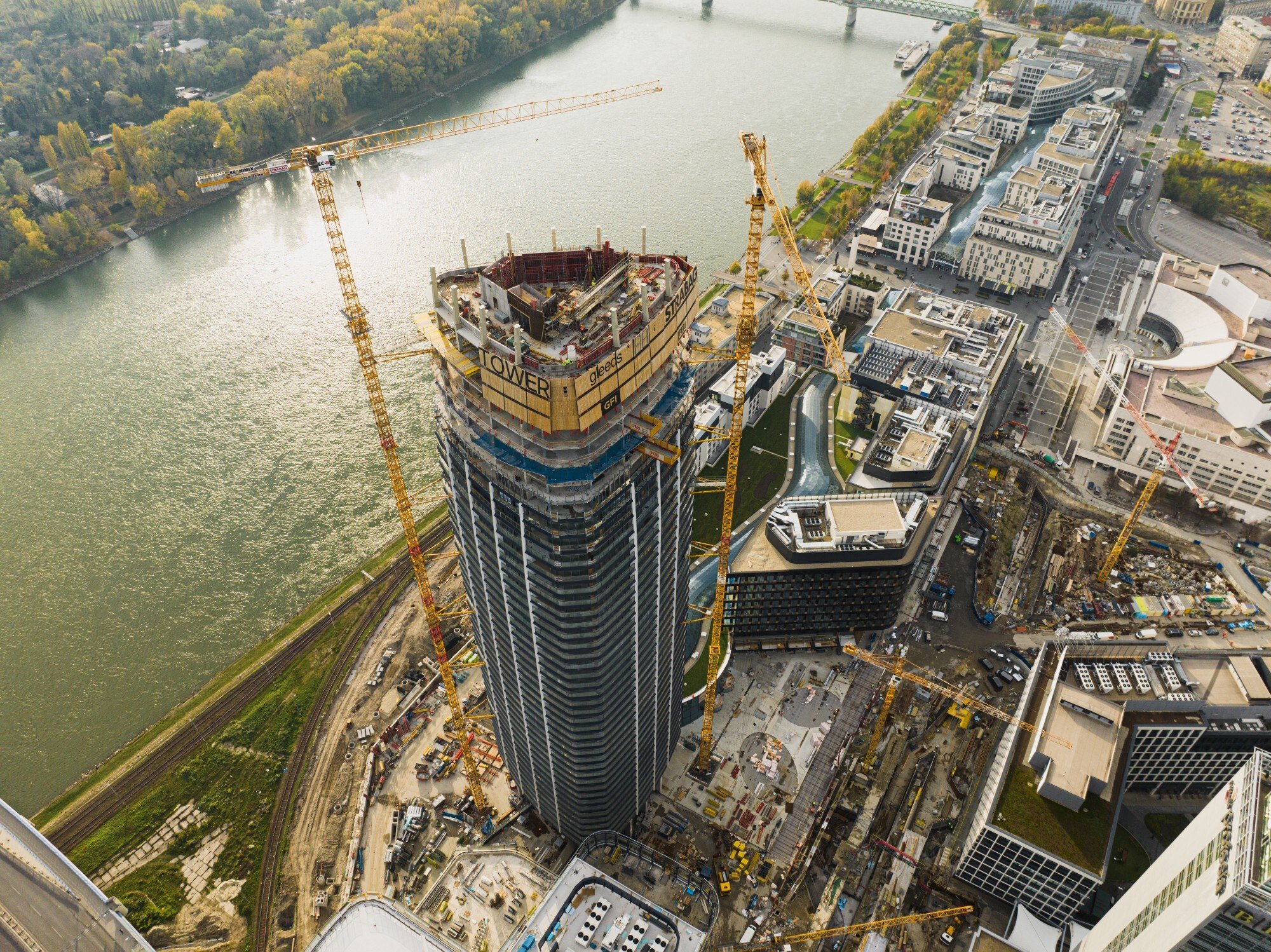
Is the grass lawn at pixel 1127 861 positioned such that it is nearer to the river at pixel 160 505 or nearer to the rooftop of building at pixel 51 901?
the rooftop of building at pixel 51 901

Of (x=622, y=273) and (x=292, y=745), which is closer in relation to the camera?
(x=622, y=273)

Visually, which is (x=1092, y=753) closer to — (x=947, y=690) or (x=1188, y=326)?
(x=947, y=690)

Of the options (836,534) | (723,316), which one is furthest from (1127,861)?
(723,316)

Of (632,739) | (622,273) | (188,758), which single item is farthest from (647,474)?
(188,758)

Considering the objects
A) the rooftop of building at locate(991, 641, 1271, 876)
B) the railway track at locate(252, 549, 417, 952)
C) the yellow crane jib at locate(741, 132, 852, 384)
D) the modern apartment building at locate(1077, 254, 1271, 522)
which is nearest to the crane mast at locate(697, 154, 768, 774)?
the yellow crane jib at locate(741, 132, 852, 384)

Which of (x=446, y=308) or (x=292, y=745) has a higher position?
(x=446, y=308)

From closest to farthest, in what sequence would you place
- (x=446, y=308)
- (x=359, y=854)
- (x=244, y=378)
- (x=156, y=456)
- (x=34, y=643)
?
Answer: 1. (x=446, y=308)
2. (x=359, y=854)
3. (x=34, y=643)
4. (x=156, y=456)
5. (x=244, y=378)

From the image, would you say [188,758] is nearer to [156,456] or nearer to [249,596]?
[249,596]

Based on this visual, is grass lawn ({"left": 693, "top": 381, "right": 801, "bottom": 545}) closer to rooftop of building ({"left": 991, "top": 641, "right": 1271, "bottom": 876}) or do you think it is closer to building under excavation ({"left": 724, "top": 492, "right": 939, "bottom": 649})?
building under excavation ({"left": 724, "top": 492, "right": 939, "bottom": 649})
